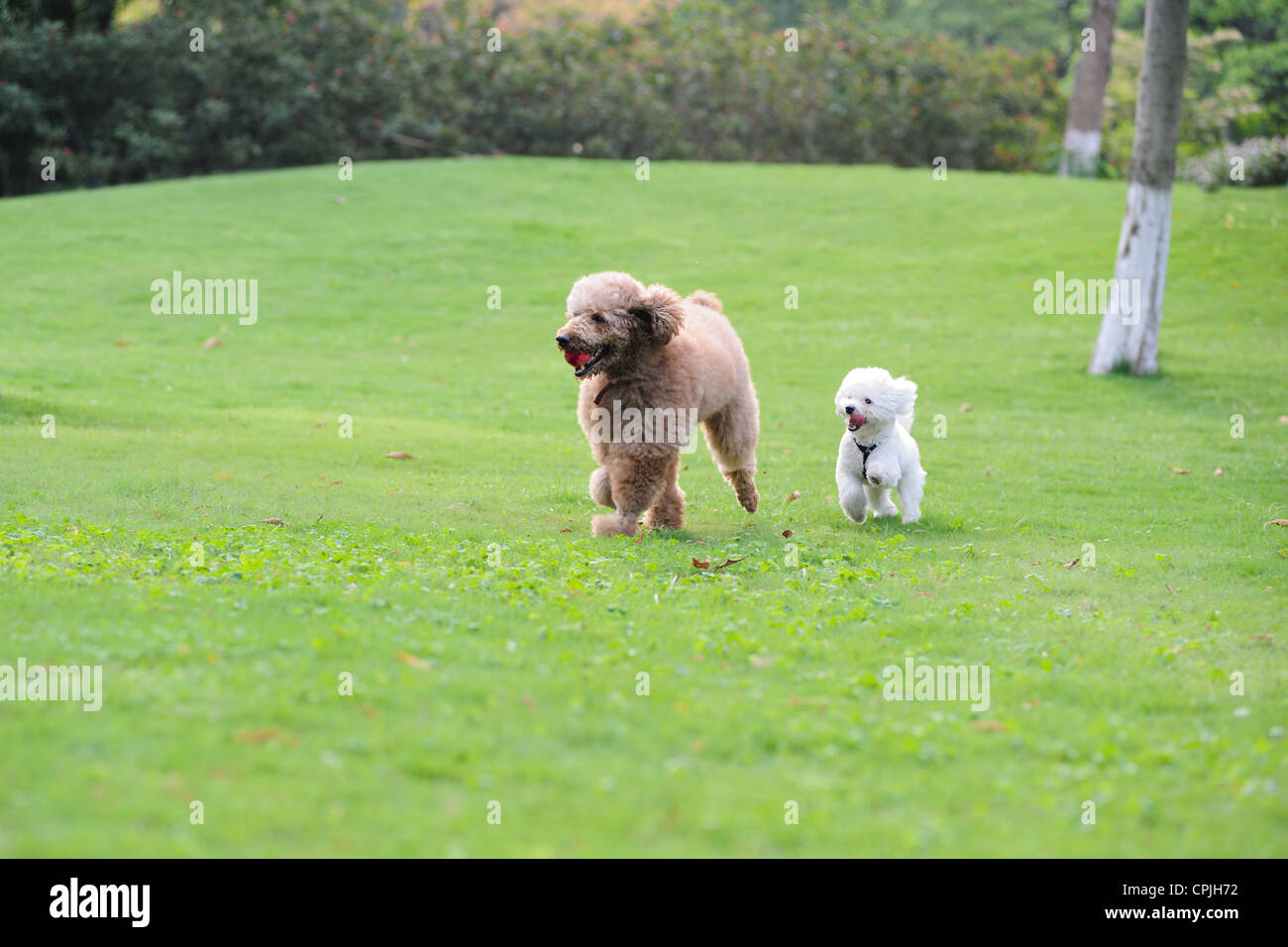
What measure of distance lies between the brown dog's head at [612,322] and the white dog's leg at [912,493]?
8.16ft

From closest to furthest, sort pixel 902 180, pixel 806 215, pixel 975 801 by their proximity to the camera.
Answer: pixel 975 801
pixel 806 215
pixel 902 180

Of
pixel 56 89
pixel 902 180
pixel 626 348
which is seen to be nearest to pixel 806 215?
pixel 902 180

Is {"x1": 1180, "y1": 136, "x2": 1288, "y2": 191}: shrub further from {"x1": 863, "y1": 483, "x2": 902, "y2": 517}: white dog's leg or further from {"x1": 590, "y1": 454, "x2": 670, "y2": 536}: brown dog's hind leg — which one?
{"x1": 590, "y1": 454, "x2": 670, "y2": 536}: brown dog's hind leg

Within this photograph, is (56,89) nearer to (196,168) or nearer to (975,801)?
(196,168)

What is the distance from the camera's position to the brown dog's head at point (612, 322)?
348 inches

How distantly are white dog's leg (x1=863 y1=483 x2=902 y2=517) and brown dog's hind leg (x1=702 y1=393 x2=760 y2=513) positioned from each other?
1.03 metres

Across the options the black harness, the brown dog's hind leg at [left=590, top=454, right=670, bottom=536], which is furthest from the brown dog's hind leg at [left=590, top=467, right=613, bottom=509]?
the black harness

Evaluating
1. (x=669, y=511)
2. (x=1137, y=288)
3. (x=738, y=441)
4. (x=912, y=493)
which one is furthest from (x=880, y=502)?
(x=1137, y=288)

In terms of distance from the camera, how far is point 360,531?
9141 mm

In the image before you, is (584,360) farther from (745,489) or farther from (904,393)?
(904,393)

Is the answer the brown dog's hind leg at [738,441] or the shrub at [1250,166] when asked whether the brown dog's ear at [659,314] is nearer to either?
the brown dog's hind leg at [738,441]

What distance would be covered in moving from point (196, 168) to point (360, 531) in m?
25.0

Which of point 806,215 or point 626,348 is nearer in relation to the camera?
point 626,348

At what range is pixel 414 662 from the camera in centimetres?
597
